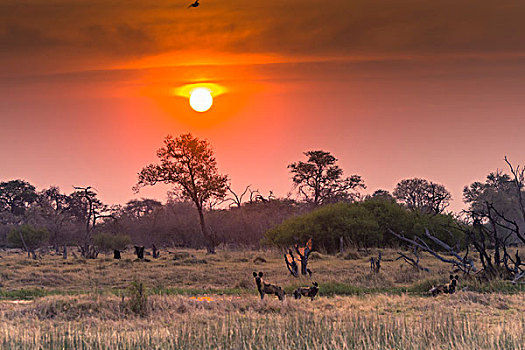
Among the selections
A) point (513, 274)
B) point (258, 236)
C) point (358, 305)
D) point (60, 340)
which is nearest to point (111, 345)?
point (60, 340)

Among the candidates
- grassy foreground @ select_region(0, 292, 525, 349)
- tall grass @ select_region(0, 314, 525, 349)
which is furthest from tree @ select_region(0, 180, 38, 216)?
tall grass @ select_region(0, 314, 525, 349)

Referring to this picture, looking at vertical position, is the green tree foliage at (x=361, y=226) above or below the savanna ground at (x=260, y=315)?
above

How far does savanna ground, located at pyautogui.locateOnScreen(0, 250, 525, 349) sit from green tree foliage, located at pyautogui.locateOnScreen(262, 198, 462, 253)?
45.4 ft

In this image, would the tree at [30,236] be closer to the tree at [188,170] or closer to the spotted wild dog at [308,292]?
the tree at [188,170]

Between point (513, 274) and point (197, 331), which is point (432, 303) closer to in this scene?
point (513, 274)

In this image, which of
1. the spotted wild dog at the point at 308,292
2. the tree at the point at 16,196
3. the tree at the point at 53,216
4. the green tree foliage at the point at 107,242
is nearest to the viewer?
the spotted wild dog at the point at 308,292

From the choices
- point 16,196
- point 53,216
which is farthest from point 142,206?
point 53,216

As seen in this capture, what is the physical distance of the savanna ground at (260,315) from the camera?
978cm

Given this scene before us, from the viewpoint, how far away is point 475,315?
42.8 feet

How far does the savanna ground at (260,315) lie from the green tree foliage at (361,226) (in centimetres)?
1385

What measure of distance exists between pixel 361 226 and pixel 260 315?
26.1 m

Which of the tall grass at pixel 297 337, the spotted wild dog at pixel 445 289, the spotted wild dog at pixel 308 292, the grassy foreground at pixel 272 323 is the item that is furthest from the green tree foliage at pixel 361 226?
the tall grass at pixel 297 337

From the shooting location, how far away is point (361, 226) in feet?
126

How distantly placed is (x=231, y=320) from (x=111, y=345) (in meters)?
3.15
